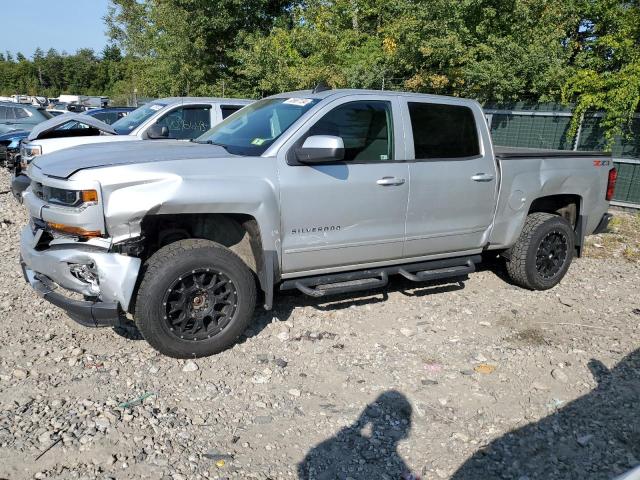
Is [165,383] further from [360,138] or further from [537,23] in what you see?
[537,23]

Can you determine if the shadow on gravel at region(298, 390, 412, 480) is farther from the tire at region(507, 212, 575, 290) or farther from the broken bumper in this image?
the tire at region(507, 212, 575, 290)

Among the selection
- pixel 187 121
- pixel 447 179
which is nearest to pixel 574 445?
pixel 447 179

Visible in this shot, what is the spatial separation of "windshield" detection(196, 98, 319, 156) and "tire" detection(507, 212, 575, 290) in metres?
2.72

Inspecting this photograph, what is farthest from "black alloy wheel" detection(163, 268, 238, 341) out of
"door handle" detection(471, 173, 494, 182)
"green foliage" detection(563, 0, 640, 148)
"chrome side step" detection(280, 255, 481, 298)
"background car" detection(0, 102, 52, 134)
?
"background car" detection(0, 102, 52, 134)

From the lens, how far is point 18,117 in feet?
47.9

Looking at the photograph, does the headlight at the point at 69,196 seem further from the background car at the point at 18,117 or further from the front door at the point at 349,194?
the background car at the point at 18,117

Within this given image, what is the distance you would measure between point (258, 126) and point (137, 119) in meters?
4.99

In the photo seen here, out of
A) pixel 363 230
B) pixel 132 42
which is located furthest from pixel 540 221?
pixel 132 42

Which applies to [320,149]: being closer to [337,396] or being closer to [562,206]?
[337,396]

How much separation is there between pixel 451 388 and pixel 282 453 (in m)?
1.39

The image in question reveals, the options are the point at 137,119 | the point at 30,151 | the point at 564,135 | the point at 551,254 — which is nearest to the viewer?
the point at 551,254

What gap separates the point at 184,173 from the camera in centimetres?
369

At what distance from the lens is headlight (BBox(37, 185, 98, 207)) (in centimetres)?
347

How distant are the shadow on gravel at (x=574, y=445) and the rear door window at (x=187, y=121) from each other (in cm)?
668
